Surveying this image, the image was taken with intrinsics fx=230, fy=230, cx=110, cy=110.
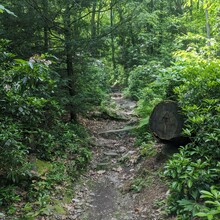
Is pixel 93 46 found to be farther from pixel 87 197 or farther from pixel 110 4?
pixel 87 197

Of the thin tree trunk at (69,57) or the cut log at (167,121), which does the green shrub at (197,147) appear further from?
the thin tree trunk at (69,57)

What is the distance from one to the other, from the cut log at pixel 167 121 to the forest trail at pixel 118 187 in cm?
84

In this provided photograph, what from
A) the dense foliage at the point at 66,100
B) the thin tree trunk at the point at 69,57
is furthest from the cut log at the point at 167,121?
the thin tree trunk at the point at 69,57

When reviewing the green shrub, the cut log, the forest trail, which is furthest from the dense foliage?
the forest trail

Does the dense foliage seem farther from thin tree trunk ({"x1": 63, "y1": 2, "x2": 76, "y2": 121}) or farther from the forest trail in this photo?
the forest trail

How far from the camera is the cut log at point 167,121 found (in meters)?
5.20

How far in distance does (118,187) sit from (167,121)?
6.81 feet

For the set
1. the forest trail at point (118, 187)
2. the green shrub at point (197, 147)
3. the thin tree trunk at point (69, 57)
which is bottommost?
the forest trail at point (118, 187)

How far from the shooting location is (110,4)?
8641 millimetres

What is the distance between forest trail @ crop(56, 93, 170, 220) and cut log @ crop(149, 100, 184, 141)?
84 centimetres

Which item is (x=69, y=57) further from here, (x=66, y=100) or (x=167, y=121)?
(x=167, y=121)

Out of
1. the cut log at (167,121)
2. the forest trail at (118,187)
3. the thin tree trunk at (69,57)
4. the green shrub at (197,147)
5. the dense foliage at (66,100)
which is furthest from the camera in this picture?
the thin tree trunk at (69,57)

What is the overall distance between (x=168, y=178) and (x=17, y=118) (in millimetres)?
3828

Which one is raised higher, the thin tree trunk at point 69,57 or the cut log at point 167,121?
the thin tree trunk at point 69,57
